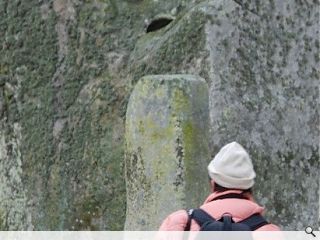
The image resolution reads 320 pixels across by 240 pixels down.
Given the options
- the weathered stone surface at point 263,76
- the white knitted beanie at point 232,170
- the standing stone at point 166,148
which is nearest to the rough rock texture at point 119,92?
the weathered stone surface at point 263,76

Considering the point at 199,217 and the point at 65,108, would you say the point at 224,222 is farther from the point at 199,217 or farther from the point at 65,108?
the point at 65,108

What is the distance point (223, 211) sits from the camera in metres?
2.52

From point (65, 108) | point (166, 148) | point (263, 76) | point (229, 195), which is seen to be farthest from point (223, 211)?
point (65, 108)

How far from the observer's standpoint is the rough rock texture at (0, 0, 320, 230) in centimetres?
480

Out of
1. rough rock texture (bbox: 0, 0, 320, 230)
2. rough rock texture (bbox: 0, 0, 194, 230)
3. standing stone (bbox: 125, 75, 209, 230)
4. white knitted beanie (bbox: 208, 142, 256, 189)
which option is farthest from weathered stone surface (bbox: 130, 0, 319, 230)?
white knitted beanie (bbox: 208, 142, 256, 189)

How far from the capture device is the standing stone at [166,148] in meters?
3.30

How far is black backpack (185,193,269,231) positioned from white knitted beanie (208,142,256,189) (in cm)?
3

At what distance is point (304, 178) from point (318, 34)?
2.51 feet

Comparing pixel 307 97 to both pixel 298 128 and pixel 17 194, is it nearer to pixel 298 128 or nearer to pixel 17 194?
A: pixel 298 128

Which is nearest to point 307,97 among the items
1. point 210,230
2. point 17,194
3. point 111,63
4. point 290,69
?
point 290,69

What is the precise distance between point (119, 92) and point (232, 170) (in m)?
2.44

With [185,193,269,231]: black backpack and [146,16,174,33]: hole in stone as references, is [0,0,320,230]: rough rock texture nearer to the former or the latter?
[146,16,174,33]: hole in stone

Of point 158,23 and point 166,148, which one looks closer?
point 166,148

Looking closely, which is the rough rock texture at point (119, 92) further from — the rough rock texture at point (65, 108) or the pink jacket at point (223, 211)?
the pink jacket at point (223, 211)
